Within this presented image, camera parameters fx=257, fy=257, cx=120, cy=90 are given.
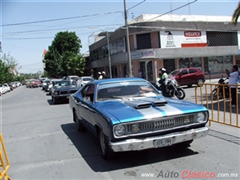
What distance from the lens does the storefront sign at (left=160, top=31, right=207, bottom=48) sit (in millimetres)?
28703

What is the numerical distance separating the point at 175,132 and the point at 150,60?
24.7 m

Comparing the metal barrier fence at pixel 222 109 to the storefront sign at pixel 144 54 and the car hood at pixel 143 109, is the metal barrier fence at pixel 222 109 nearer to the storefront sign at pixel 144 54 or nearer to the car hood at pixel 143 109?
the car hood at pixel 143 109

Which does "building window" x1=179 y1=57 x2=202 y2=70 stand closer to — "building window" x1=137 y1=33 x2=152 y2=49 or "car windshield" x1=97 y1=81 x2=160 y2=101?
"building window" x1=137 y1=33 x2=152 y2=49

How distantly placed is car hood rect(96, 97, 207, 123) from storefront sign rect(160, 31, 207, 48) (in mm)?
24270

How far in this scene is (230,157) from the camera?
474cm

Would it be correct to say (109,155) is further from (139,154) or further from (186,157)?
(186,157)

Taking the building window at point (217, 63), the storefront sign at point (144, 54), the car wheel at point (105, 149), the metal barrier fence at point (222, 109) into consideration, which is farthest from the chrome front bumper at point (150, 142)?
the building window at point (217, 63)

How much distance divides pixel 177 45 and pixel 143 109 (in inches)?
1023

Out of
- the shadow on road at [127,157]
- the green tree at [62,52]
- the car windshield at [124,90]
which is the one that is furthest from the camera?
the green tree at [62,52]

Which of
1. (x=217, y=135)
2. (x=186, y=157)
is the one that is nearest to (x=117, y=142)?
(x=186, y=157)

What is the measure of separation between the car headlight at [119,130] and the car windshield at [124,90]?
154 centimetres

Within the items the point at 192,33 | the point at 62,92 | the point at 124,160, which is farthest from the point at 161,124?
the point at 192,33

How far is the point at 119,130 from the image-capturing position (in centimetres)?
436

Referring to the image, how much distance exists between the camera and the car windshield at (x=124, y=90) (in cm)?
590
